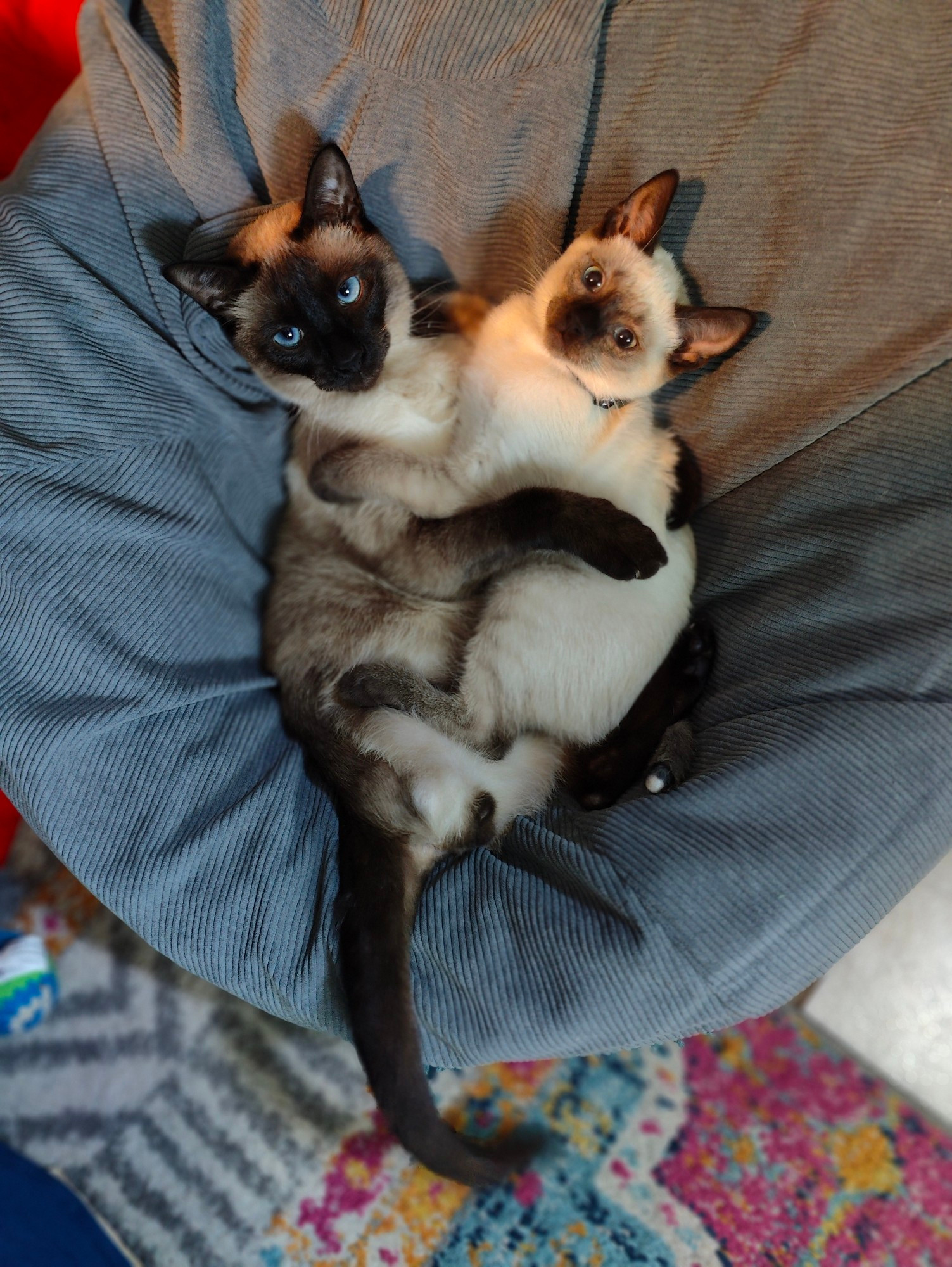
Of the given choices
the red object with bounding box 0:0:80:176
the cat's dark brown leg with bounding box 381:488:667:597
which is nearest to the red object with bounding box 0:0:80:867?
the red object with bounding box 0:0:80:176

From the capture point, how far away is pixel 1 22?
1.32m

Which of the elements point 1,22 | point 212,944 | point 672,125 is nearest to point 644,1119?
point 212,944

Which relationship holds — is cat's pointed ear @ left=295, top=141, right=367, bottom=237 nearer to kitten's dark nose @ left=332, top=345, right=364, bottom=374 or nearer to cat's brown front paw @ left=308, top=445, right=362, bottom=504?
kitten's dark nose @ left=332, top=345, right=364, bottom=374

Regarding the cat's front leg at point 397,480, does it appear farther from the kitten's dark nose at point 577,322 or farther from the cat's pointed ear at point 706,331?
the cat's pointed ear at point 706,331

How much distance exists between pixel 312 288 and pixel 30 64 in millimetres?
856

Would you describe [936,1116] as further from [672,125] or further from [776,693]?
[672,125]

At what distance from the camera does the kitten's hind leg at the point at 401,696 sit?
1150 mm

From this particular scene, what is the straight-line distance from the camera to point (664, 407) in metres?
1.24

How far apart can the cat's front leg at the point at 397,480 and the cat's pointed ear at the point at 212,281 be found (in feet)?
0.93

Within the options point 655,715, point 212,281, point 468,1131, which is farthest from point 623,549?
point 468,1131

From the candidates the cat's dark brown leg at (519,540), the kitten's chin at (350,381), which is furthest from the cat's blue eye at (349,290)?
the cat's dark brown leg at (519,540)

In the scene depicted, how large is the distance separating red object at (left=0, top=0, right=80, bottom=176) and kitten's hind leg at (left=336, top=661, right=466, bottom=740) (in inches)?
49.0

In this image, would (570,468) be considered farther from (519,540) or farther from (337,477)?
(337,477)

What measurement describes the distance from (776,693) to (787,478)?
0.32 metres
